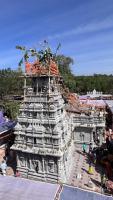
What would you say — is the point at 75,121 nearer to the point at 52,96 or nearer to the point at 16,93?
the point at 52,96

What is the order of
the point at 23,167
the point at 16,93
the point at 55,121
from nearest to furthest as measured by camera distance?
1. the point at 55,121
2. the point at 23,167
3. the point at 16,93

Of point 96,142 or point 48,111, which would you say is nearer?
point 48,111

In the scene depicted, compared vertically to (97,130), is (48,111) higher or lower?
higher

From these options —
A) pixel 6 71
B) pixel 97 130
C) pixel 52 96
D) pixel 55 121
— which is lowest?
pixel 97 130

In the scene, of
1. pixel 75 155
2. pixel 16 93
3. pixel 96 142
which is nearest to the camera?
pixel 75 155

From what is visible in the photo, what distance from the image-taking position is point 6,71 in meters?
89.9

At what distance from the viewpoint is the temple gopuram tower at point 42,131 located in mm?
21016

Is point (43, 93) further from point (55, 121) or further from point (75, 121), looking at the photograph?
point (75, 121)

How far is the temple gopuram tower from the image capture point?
21.0 meters

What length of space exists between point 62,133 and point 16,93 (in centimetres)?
4542

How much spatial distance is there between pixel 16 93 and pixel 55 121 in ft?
152

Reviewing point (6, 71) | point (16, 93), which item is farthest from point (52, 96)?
point (6, 71)

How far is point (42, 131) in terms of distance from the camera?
70.1 feet

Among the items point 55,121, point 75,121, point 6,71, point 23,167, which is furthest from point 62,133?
point 6,71
